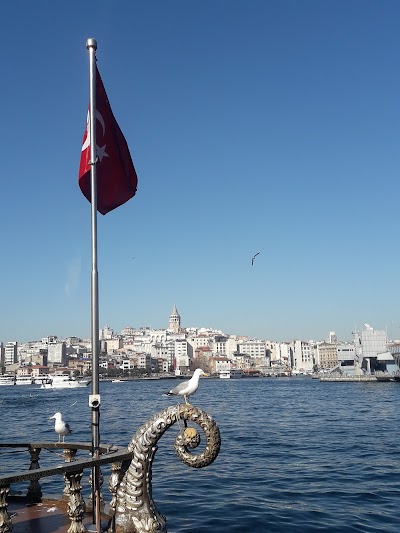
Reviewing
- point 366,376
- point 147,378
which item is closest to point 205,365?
point 147,378

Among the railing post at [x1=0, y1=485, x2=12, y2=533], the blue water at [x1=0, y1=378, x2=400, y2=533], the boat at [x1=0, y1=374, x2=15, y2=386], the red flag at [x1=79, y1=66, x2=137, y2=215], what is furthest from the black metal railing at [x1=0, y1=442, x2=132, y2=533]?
the boat at [x1=0, y1=374, x2=15, y2=386]

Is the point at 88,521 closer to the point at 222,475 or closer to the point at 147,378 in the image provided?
the point at 222,475

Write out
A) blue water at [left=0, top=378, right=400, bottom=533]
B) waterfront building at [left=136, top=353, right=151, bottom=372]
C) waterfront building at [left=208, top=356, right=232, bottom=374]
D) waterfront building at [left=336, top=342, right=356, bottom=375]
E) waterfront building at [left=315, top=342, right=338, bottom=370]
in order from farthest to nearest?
waterfront building at [left=136, top=353, right=151, bottom=372]
waterfront building at [left=208, top=356, right=232, bottom=374]
waterfront building at [left=315, top=342, right=338, bottom=370]
waterfront building at [left=336, top=342, right=356, bottom=375]
blue water at [left=0, top=378, right=400, bottom=533]

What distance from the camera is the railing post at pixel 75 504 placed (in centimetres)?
477

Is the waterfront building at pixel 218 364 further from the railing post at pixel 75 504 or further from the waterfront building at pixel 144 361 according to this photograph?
the railing post at pixel 75 504

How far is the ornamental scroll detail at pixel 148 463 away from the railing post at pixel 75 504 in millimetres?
418

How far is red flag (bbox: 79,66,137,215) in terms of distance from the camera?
6539 mm

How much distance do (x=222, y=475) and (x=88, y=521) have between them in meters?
8.94

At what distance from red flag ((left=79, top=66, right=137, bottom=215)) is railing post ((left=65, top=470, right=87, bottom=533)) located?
3262mm

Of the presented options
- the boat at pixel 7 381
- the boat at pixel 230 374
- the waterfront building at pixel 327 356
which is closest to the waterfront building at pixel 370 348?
the boat at pixel 230 374

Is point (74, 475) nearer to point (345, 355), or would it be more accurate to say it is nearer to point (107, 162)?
point (107, 162)

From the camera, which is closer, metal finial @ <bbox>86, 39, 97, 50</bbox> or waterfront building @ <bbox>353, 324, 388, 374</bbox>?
metal finial @ <bbox>86, 39, 97, 50</bbox>

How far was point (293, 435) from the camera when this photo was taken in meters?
22.7

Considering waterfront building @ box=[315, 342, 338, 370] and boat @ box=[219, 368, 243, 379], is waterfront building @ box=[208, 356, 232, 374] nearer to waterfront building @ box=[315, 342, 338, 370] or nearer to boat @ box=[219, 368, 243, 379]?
boat @ box=[219, 368, 243, 379]
